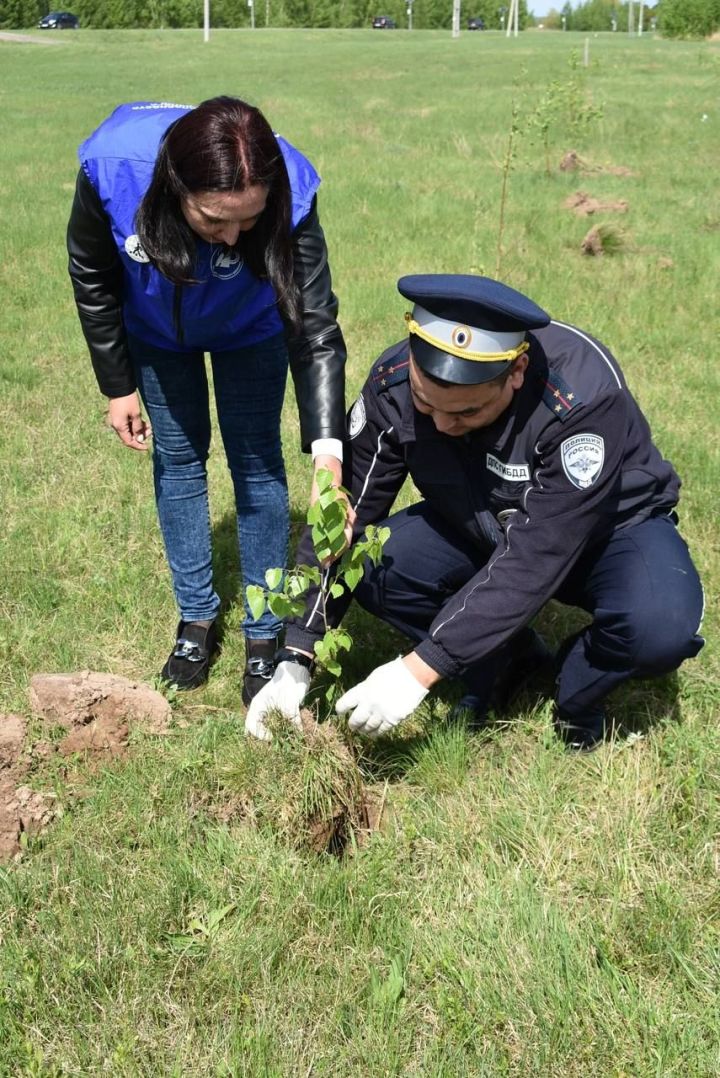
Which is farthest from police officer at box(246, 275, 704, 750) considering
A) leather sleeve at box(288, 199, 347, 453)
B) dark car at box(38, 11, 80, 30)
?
dark car at box(38, 11, 80, 30)

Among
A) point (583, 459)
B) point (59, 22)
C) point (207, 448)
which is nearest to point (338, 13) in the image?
point (59, 22)

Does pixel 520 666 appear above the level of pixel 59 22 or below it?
above

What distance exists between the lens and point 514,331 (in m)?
2.38

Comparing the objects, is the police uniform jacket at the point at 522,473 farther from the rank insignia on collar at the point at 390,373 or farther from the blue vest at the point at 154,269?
the blue vest at the point at 154,269

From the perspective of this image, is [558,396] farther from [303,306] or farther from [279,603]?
[279,603]

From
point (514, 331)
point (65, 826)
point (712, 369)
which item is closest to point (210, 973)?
point (65, 826)

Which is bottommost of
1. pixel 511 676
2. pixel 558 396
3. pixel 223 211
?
pixel 511 676

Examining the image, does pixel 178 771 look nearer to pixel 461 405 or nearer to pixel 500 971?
pixel 500 971

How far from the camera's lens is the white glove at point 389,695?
251 centimetres

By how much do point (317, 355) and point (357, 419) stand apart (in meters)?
0.22

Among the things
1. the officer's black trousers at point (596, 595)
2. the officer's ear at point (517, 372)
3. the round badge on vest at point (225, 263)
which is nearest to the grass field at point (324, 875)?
the officer's black trousers at point (596, 595)

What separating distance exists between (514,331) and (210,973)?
64.5 inches

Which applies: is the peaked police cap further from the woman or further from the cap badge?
the woman

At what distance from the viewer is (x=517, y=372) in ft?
8.19
